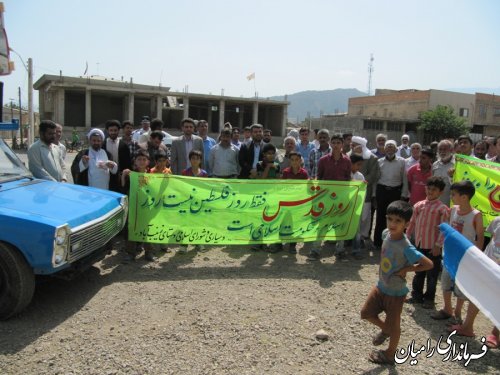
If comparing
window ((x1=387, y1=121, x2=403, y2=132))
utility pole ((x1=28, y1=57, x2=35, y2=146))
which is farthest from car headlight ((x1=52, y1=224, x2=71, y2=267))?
window ((x1=387, y1=121, x2=403, y2=132))

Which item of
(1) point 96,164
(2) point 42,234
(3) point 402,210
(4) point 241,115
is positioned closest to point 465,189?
(3) point 402,210

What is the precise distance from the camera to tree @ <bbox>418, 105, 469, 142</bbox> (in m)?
45.2

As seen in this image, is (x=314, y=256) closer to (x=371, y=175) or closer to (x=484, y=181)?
(x=371, y=175)

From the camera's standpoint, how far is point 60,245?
3.87 meters

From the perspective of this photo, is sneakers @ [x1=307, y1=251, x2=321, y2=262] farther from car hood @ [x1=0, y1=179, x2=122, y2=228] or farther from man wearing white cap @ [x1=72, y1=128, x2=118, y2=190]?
man wearing white cap @ [x1=72, y1=128, x2=118, y2=190]

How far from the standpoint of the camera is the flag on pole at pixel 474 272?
2932 millimetres

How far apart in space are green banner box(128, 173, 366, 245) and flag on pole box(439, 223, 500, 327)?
115 inches

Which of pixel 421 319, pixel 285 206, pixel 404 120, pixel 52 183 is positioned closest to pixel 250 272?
pixel 285 206

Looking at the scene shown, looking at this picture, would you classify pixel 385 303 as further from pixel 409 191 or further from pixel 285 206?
pixel 409 191

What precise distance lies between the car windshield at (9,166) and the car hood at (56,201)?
12 cm

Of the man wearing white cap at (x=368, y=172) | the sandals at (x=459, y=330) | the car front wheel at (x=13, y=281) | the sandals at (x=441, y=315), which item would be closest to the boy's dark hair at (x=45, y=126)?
the car front wheel at (x=13, y=281)

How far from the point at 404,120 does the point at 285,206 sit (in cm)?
4625

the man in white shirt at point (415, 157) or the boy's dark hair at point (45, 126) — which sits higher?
the boy's dark hair at point (45, 126)

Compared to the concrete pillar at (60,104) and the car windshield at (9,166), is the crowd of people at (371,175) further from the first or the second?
the concrete pillar at (60,104)
